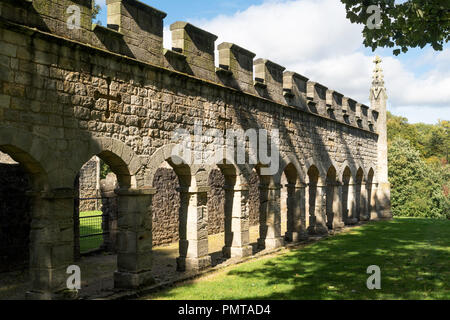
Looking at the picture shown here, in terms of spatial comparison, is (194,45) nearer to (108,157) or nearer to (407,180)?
(108,157)

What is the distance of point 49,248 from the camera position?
6473 millimetres

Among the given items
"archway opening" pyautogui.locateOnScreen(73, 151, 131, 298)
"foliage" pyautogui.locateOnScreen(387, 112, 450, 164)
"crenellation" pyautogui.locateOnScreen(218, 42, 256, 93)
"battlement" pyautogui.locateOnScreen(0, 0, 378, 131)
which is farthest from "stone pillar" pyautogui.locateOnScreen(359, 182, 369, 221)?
"foliage" pyautogui.locateOnScreen(387, 112, 450, 164)

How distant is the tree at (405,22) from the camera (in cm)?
737

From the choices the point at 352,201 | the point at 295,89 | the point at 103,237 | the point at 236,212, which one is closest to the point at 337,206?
the point at 352,201

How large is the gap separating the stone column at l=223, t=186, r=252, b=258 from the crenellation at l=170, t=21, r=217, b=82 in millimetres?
2888

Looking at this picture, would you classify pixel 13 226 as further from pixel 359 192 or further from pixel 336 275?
pixel 359 192

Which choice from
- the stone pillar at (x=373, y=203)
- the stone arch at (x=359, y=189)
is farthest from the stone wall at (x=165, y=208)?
the stone pillar at (x=373, y=203)

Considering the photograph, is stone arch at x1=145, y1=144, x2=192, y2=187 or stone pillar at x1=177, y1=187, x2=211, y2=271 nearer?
stone arch at x1=145, y1=144, x2=192, y2=187

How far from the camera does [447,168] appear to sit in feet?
139

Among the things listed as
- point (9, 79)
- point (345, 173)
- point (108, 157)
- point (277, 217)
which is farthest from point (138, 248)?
point (345, 173)

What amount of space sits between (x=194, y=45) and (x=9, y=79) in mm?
4353

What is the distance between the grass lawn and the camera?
7461 mm
